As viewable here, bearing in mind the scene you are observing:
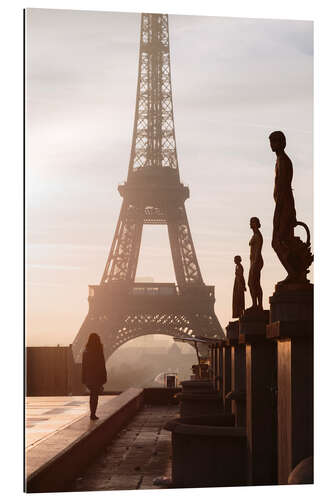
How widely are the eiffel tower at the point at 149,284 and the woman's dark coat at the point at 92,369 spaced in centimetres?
2731

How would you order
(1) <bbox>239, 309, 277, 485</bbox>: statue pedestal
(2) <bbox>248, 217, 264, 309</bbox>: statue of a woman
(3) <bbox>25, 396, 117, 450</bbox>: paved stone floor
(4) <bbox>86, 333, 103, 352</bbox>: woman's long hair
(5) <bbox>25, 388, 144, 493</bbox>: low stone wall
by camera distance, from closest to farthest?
(5) <bbox>25, 388, 144, 493</bbox>: low stone wall, (1) <bbox>239, 309, 277, 485</bbox>: statue pedestal, (2) <bbox>248, 217, 264, 309</bbox>: statue of a woman, (3) <bbox>25, 396, 117, 450</bbox>: paved stone floor, (4) <bbox>86, 333, 103, 352</bbox>: woman's long hair

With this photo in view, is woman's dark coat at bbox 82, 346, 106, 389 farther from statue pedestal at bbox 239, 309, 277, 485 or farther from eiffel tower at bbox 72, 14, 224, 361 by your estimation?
eiffel tower at bbox 72, 14, 224, 361

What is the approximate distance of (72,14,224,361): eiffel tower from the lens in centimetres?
4406

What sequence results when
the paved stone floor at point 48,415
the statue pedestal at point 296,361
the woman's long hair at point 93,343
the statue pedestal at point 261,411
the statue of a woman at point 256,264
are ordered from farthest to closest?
the woman's long hair at point 93,343 → the paved stone floor at point 48,415 → the statue of a woman at point 256,264 → the statue pedestal at point 261,411 → the statue pedestal at point 296,361

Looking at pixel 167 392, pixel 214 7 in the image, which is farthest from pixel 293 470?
pixel 167 392

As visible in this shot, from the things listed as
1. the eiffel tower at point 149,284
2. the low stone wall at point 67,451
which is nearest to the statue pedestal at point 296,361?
the low stone wall at point 67,451

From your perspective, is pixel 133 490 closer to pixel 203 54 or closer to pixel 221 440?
pixel 221 440

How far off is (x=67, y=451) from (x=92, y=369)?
13.0 feet

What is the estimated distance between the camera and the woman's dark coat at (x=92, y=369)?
1433 centimetres

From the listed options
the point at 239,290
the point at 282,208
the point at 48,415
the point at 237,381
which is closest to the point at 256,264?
the point at 282,208

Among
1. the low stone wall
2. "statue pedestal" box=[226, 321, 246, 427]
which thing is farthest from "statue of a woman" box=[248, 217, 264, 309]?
the low stone wall

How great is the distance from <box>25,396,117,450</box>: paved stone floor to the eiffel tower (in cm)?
2198

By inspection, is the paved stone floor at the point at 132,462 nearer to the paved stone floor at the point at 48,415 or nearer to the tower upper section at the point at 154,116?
the paved stone floor at the point at 48,415

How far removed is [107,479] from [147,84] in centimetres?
2310
